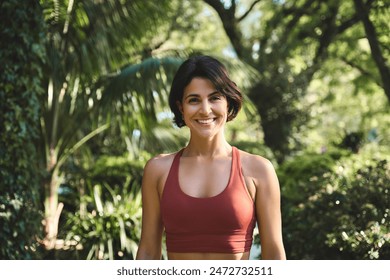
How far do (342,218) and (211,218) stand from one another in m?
3.90

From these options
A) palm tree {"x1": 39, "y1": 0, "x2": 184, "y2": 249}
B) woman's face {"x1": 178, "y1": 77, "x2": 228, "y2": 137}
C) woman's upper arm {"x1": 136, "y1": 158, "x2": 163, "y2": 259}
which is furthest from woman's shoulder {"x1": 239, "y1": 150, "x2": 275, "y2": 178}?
palm tree {"x1": 39, "y1": 0, "x2": 184, "y2": 249}

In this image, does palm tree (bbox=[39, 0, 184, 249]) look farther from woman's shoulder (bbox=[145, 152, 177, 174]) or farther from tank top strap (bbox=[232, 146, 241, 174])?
tank top strap (bbox=[232, 146, 241, 174])

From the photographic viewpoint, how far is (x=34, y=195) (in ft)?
18.4

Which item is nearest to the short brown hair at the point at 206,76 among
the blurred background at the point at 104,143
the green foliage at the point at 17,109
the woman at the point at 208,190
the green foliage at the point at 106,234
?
the woman at the point at 208,190

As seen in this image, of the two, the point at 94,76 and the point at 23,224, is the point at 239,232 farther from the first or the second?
the point at 94,76

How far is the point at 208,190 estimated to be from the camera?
1787 millimetres

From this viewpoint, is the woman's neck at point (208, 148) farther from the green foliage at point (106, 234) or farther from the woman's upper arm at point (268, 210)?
the green foliage at point (106, 234)

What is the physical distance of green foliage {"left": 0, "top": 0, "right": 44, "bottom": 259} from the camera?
5.30 m

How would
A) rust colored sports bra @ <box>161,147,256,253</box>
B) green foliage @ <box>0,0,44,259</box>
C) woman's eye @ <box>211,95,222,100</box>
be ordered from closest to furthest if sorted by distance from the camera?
1. rust colored sports bra @ <box>161,147,256,253</box>
2. woman's eye @ <box>211,95,222,100</box>
3. green foliage @ <box>0,0,44,259</box>

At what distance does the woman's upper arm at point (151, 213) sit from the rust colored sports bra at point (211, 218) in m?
0.09

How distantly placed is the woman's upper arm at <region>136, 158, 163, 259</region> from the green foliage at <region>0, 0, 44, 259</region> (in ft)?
12.0

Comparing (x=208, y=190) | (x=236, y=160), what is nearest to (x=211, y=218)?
(x=208, y=190)
